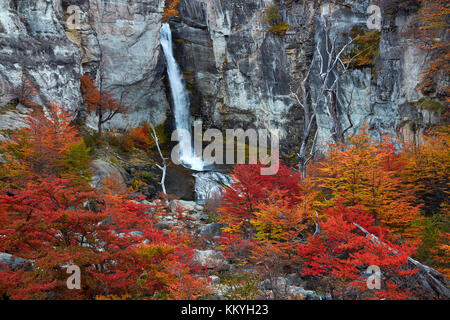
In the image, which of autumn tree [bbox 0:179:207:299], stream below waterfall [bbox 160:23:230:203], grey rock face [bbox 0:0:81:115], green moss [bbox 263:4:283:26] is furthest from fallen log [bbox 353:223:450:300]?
green moss [bbox 263:4:283:26]

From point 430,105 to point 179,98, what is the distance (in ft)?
65.8

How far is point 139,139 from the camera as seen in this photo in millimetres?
25812

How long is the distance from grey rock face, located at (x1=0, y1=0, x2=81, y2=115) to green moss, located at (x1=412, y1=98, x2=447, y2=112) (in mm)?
21999

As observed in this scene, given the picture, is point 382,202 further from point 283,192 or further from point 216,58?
point 216,58

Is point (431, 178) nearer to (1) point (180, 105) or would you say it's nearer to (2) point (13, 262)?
(2) point (13, 262)

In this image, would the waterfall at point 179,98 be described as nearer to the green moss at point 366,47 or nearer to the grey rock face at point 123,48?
the grey rock face at point 123,48

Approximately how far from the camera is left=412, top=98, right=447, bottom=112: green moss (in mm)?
16177

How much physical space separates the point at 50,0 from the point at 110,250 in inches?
845

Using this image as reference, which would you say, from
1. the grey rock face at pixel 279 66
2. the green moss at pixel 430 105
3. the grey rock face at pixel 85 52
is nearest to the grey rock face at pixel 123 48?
the grey rock face at pixel 85 52

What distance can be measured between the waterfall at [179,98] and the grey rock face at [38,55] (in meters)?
8.46

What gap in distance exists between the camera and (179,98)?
28.8 meters

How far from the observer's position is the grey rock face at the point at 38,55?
17703mm

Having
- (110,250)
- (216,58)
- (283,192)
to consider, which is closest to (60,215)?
(110,250)

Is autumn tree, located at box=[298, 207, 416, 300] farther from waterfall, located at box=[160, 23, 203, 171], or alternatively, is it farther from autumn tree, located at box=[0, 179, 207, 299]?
waterfall, located at box=[160, 23, 203, 171]
